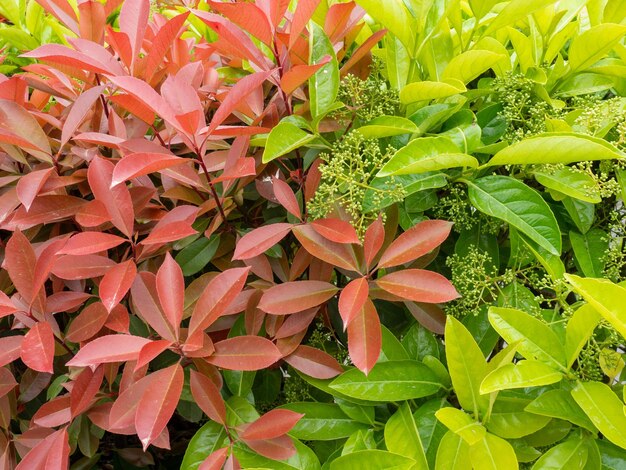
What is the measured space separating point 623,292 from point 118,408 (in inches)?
25.9

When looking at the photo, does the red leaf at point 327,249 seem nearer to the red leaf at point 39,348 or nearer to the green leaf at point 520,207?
the green leaf at point 520,207

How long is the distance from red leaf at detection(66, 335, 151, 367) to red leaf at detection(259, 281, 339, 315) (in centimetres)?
19

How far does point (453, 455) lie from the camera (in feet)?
2.66

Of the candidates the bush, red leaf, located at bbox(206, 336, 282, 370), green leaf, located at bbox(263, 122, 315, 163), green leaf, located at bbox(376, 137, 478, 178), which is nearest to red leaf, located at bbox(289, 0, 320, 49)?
the bush

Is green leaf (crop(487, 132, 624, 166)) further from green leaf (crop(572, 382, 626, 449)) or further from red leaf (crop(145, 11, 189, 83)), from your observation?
red leaf (crop(145, 11, 189, 83))

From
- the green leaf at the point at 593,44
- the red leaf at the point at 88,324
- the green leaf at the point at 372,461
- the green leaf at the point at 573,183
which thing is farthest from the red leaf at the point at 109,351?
the green leaf at the point at 593,44

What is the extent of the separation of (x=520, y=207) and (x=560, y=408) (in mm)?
277

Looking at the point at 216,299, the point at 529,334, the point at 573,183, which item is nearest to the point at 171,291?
the point at 216,299

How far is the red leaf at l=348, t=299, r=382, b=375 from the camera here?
84 cm

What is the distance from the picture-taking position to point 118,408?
33.0 inches

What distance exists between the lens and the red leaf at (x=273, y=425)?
2.84 feet

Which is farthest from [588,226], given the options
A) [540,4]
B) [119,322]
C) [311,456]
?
[119,322]

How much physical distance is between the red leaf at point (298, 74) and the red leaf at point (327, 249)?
0.21m

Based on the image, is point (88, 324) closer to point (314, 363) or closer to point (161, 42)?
point (314, 363)
